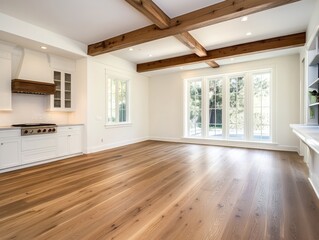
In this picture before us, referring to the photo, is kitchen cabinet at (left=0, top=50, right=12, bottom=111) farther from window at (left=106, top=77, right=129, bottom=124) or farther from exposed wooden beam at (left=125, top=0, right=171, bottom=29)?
exposed wooden beam at (left=125, top=0, right=171, bottom=29)

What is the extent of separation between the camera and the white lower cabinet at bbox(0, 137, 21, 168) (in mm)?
3577

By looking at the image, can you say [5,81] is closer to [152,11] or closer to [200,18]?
[152,11]

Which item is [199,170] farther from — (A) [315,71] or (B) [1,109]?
(B) [1,109]

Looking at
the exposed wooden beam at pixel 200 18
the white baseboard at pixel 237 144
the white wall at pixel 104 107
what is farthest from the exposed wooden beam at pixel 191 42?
the white baseboard at pixel 237 144

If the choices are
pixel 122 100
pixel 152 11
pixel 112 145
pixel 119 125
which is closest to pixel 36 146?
pixel 112 145

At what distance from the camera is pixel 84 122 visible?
205 inches

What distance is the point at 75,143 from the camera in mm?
5039

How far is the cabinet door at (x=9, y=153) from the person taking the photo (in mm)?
3577

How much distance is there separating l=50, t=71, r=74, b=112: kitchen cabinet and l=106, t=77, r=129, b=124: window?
115cm

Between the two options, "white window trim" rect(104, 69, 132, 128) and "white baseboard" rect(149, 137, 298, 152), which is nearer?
"white baseboard" rect(149, 137, 298, 152)

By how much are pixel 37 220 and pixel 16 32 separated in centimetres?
364

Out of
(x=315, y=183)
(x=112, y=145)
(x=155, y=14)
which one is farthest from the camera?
(x=112, y=145)

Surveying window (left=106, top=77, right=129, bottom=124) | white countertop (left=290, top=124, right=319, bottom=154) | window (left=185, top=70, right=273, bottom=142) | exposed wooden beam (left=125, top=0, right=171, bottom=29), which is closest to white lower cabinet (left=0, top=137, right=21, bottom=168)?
window (left=106, top=77, right=129, bottom=124)

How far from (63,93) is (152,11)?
3451mm
